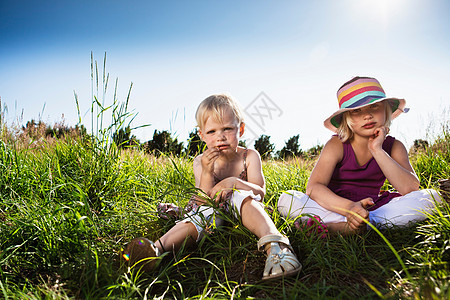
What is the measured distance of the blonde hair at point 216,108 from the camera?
2543mm

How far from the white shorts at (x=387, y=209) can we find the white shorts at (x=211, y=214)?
13.4 inches

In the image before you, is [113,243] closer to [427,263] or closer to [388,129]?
[427,263]

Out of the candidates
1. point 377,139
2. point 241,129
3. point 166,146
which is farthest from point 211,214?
point 166,146

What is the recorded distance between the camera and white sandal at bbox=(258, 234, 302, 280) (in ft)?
5.70

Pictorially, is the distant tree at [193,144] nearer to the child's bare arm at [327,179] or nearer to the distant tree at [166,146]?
the distant tree at [166,146]

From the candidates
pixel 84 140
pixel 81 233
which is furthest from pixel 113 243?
pixel 84 140

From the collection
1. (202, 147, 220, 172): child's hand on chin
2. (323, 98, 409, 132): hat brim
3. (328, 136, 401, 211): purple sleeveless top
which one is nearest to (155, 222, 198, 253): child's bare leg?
(202, 147, 220, 172): child's hand on chin

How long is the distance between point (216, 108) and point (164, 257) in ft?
3.88

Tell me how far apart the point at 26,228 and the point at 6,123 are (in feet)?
9.09

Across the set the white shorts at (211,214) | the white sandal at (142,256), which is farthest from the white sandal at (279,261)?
the white sandal at (142,256)

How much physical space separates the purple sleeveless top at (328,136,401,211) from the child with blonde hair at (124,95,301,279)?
758mm

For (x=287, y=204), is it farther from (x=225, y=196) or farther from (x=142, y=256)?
(x=142, y=256)

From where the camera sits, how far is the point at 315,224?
7.57ft

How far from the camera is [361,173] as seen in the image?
9.09 ft
